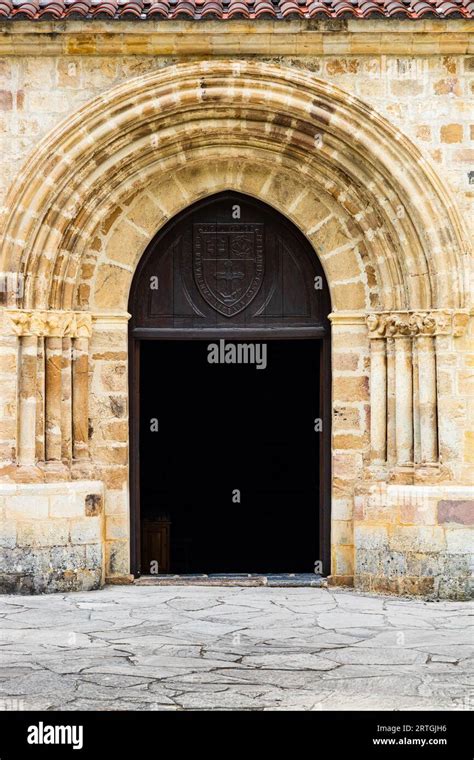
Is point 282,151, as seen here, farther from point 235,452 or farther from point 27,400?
point 235,452

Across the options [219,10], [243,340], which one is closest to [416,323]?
[243,340]

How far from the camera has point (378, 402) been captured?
35.0ft

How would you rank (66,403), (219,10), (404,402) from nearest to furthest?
(219,10) < (404,402) < (66,403)

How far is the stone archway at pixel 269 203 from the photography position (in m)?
10.3

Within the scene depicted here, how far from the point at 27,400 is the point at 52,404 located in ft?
0.80

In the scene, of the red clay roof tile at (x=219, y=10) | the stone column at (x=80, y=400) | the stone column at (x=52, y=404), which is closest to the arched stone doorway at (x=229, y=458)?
the stone column at (x=80, y=400)

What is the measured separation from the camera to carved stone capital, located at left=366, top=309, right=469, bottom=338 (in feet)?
33.6

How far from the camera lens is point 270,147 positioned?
10.8 m

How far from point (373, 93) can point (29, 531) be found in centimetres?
469

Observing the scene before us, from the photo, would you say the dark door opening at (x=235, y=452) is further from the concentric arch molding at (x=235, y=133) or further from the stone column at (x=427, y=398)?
the stone column at (x=427, y=398)

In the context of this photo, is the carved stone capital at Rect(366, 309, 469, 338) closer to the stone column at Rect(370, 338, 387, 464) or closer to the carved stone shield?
the stone column at Rect(370, 338, 387, 464)

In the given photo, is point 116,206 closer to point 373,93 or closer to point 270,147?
point 270,147

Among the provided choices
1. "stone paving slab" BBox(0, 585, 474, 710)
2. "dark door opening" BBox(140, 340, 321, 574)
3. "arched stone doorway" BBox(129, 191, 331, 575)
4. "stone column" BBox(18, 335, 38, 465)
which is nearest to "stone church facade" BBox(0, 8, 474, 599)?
"stone column" BBox(18, 335, 38, 465)
